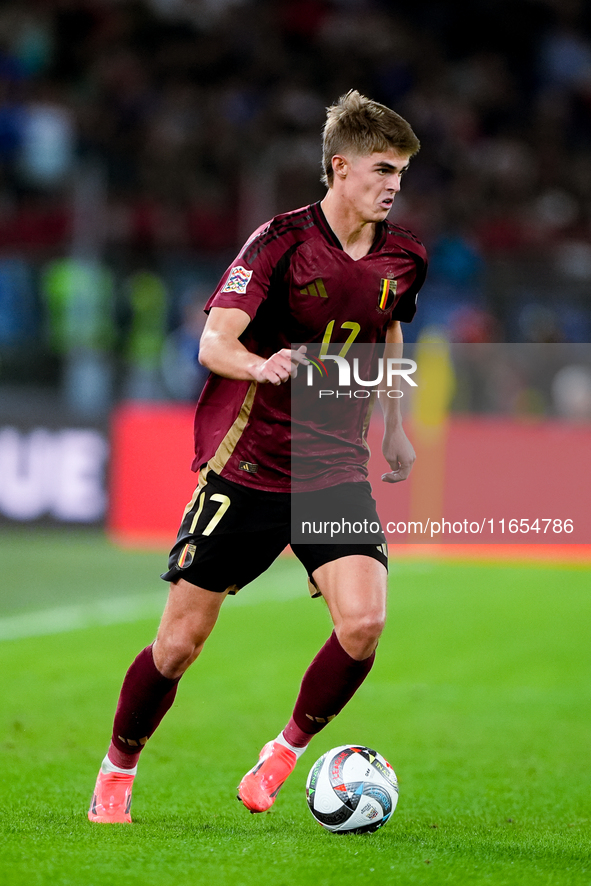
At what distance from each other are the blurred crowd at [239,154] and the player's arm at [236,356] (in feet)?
29.7

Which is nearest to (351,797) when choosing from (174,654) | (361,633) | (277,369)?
(361,633)

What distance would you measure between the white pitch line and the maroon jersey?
4229 mm

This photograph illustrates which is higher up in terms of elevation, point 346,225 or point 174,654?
point 346,225

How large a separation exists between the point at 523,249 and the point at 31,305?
5622 mm

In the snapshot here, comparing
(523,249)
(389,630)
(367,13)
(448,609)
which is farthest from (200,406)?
(367,13)

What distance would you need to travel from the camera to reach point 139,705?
408 centimetres

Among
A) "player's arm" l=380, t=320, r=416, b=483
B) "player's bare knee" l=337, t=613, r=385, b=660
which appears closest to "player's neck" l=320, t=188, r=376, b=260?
"player's arm" l=380, t=320, r=416, b=483

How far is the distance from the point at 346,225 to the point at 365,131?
30cm

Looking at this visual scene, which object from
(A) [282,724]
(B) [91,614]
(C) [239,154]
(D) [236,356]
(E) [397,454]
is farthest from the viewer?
(C) [239,154]

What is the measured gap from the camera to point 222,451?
405 centimetres

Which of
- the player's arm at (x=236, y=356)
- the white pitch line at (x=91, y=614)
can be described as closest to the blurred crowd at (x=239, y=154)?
the white pitch line at (x=91, y=614)

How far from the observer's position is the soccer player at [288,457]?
387 cm

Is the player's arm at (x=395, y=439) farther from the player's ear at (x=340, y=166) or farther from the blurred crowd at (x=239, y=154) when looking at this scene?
the blurred crowd at (x=239, y=154)

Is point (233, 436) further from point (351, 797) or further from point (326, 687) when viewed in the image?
point (351, 797)
